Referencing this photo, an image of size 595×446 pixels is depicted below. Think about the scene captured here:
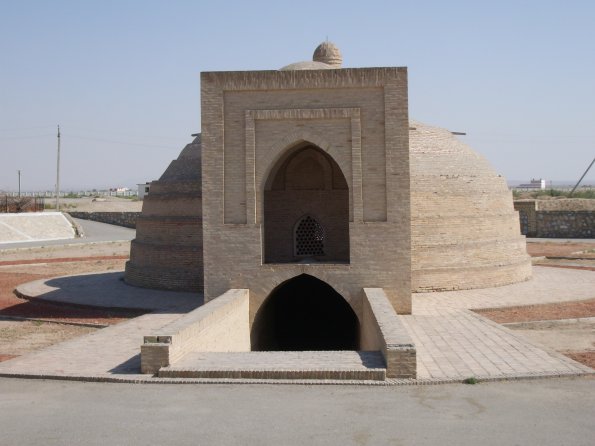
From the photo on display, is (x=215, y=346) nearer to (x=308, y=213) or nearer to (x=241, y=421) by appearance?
(x=241, y=421)

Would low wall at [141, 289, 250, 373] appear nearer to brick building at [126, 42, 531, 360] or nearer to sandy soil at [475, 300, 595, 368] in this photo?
brick building at [126, 42, 531, 360]

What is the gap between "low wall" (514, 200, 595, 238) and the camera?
1527 inches

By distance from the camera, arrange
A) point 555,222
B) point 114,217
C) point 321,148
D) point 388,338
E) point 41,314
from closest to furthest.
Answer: point 388,338, point 321,148, point 41,314, point 555,222, point 114,217

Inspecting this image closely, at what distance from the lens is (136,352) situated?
11.4 m

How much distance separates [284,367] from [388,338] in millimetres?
1464

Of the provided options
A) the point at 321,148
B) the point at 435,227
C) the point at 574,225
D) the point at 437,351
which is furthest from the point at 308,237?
the point at 574,225

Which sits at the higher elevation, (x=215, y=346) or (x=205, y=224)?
(x=205, y=224)

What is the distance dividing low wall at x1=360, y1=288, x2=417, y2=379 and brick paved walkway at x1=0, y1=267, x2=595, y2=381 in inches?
11.1

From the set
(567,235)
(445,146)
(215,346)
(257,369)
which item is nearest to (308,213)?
(445,146)

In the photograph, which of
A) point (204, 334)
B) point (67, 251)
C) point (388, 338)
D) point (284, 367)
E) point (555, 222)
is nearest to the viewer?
point (284, 367)

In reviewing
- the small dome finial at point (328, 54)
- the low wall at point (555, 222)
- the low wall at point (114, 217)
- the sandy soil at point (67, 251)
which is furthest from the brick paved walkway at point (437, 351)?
the low wall at point (114, 217)

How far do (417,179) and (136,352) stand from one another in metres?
9.53

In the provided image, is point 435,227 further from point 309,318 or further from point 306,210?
point 309,318

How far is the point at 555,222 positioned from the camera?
39062 mm
